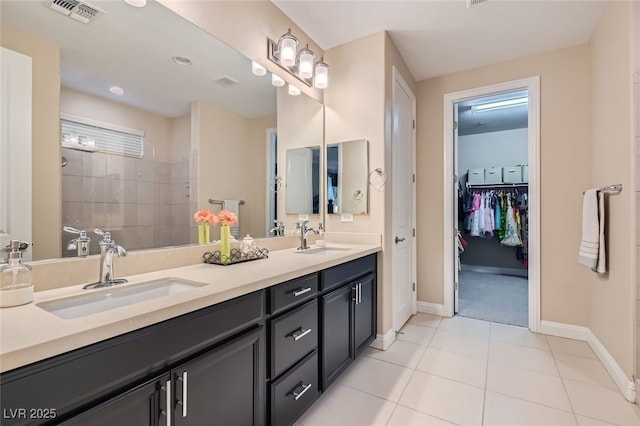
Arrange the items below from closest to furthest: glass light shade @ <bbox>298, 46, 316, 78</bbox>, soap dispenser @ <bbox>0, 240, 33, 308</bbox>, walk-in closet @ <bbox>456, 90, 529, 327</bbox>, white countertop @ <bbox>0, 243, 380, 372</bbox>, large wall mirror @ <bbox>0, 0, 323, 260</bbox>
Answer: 1. white countertop @ <bbox>0, 243, 380, 372</bbox>
2. soap dispenser @ <bbox>0, 240, 33, 308</bbox>
3. large wall mirror @ <bbox>0, 0, 323, 260</bbox>
4. glass light shade @ <bbox>298, 46, 316, 78</bbox>
5. walk-in closet @ <bbox>456, 90, 529, 327</bbox>

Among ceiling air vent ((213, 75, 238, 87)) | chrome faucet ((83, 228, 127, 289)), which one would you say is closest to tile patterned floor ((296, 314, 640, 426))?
chrome faucet ((83, 228, 127, 289))

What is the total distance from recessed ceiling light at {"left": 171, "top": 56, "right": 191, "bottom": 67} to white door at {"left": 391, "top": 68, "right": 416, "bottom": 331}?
5.57 feet

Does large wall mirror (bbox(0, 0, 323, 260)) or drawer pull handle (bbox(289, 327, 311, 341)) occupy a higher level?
large wall mirror (bbox(0, 0, 323, 260))

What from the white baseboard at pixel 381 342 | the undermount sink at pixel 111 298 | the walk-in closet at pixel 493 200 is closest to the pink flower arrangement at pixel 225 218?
the undermount sink at pixel 111 298

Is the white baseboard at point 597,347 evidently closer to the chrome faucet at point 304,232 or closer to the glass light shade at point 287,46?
the chrome faucet at point 304,232

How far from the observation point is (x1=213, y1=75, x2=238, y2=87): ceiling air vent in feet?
5.87

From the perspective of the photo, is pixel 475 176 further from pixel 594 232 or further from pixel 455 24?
pixel 455 24

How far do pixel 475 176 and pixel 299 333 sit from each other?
4958 millimetres

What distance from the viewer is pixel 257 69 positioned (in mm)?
2029

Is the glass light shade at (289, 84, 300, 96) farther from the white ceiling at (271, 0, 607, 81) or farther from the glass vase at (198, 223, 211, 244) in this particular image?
the glass vase at (198, 223, 211, 244)

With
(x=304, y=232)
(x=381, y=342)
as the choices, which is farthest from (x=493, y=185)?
(x=304, y=232)

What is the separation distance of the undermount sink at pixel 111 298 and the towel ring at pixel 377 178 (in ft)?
5.48

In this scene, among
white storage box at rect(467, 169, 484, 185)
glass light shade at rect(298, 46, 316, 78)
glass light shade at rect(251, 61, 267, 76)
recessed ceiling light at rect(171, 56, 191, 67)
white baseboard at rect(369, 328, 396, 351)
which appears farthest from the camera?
white storage box at rect(467, 169, 484, 185)

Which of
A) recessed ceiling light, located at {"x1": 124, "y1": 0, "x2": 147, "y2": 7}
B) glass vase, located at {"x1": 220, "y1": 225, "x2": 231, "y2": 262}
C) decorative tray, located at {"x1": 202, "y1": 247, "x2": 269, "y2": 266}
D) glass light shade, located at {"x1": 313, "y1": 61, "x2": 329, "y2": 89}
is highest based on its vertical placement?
glass light shade, located at {"x1": 313, "y1": 61, "x2": 329, "y2": 89}
